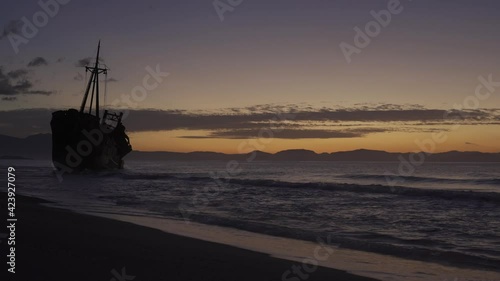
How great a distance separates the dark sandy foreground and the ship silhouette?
43.7 metres

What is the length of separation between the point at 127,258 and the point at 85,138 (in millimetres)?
50210

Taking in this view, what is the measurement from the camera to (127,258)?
741 cm

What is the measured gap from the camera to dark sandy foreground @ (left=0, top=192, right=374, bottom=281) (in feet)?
20.4

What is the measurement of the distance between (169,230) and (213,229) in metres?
1.43

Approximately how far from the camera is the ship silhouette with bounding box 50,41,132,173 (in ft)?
169

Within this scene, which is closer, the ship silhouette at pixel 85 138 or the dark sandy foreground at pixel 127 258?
the dark sandy foreground at pixel 127 258

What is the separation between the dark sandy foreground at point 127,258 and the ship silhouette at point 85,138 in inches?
1719

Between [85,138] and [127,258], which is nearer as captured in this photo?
[127,258]

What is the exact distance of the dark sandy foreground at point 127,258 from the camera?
6203 millimetres

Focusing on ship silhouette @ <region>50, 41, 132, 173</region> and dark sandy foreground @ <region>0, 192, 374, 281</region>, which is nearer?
dark sandy foreground @ <region>0, 192, 374, 281</region>

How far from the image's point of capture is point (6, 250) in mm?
7031

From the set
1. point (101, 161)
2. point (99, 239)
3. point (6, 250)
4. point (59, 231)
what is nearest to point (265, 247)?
point (99, 239)

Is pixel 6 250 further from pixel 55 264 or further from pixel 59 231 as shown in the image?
pixel 59 231

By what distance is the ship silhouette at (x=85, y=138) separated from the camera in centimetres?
5159
